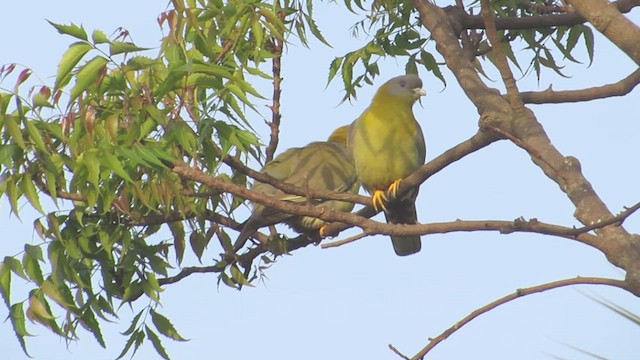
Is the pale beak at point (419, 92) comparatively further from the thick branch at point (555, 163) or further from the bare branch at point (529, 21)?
the thick branch at point (555, 163)

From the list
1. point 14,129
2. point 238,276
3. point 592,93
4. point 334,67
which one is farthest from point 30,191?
point 334,67

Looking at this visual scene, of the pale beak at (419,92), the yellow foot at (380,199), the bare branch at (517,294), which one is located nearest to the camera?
the bare branch at (517,294)

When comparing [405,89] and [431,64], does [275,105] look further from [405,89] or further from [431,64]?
[405,89]

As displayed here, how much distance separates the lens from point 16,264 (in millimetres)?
4129

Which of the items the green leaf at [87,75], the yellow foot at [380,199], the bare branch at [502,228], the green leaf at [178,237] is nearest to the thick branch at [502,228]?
the bare branch at [502,228]

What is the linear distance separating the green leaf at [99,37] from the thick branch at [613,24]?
157 cm

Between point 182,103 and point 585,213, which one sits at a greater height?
point 182,103

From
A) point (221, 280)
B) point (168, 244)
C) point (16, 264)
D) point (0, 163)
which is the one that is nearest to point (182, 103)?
point (0, 163)

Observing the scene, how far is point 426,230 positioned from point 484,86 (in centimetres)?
83

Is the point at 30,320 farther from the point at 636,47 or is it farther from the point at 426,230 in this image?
the point at 636,47

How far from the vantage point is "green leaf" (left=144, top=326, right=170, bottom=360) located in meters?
4.58

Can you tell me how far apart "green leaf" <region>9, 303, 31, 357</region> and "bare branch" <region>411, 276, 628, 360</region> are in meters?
1.89

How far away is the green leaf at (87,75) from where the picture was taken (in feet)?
11.9

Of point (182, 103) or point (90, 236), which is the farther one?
point (90, 236)
